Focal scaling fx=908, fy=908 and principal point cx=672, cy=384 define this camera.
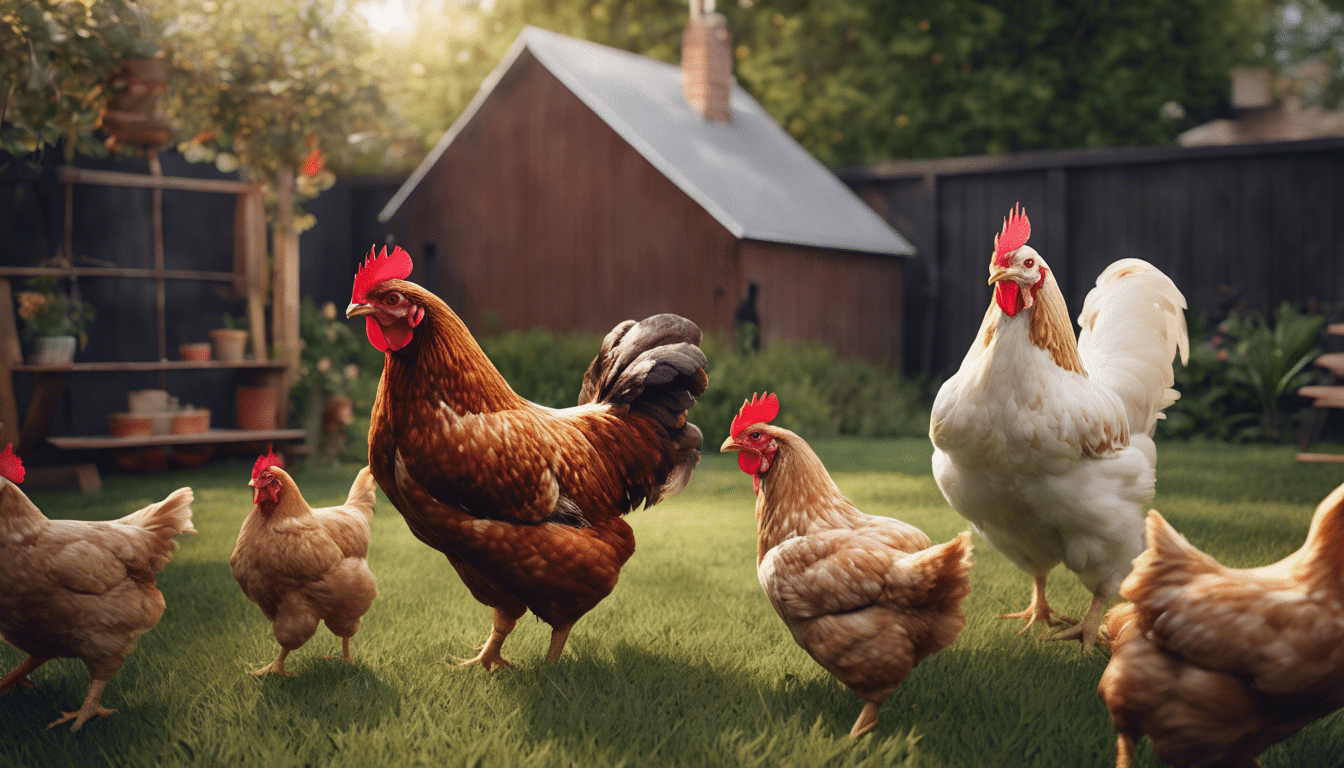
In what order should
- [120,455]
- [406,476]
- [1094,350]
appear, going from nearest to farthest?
[406,476] < [1094,350] < [120,455]

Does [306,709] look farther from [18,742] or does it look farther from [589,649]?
[589,649]

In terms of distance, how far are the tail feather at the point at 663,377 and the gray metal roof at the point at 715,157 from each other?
290 inches

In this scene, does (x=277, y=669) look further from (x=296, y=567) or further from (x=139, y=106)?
(x=139, y=106)

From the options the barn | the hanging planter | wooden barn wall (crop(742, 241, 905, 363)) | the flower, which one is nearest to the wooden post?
the hanging planter

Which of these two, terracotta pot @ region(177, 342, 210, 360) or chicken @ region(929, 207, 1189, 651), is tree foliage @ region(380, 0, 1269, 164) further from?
chicken @ region(929, 207, 1189, 651)

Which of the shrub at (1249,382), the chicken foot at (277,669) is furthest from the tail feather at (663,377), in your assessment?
the shrub at (1249,382)

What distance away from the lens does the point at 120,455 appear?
336 inches

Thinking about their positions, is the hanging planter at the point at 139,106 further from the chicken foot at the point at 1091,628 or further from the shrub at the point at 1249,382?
the shrub at the point at 1249,382

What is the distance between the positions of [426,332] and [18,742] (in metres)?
1.75

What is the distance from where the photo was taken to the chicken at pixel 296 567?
10.7 ft

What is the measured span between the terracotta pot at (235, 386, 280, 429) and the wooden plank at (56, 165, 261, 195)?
1.88 metres

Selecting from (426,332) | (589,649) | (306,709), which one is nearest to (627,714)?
(589,649)

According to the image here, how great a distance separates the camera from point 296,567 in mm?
3244

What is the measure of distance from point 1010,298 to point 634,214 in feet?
30.5
